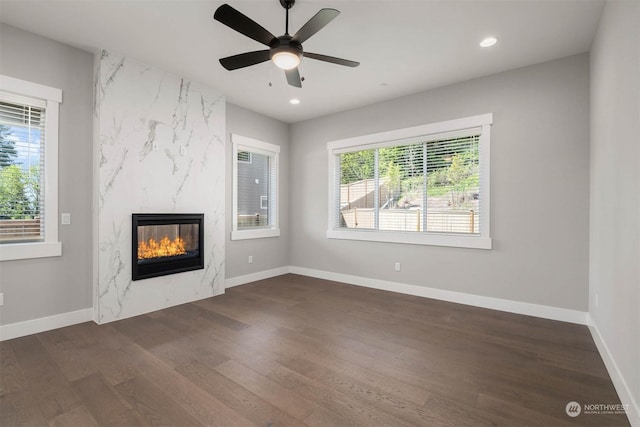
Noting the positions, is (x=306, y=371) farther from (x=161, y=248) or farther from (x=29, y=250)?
(x=29, y=250)

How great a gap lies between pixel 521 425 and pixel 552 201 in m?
2.71

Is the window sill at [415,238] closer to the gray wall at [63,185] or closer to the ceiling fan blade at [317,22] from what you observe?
the ceiling fan blade at [317,22]

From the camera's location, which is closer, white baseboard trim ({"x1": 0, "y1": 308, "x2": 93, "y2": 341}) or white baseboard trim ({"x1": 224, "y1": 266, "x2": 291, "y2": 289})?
white baseboard trim ({"x1": 0, "y1": 308, "x2": 93, "y2": 341})

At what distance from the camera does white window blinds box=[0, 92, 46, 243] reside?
9.82 feet

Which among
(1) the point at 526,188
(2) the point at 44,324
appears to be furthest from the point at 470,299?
(2) the point at 44,324

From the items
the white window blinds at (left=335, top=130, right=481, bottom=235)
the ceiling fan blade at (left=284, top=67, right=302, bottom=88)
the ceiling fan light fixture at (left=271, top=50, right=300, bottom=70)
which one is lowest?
the white window blinds at (left=335, top=130, right=481, bottom=235)

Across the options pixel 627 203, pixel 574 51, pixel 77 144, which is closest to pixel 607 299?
pixel 627 203

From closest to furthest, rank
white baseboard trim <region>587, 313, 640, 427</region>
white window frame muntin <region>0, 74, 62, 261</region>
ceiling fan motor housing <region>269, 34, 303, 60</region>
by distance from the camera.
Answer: white baseboard trim <region>587, 313, 640, 427</region>
ceiling fan motor housing <region>269, 34, 303, 60</region>
white window frame muntin <region>0, 74, 62, 261</region>

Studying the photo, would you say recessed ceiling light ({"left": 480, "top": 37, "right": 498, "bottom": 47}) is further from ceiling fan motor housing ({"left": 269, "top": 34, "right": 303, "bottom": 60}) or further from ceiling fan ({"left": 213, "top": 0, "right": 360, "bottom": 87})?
ceiling fan motor housing ({"left": 269, "top": 34, "right": 303, "bottom": 60})

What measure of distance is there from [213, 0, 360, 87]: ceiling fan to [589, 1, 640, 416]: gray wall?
1.94 metres

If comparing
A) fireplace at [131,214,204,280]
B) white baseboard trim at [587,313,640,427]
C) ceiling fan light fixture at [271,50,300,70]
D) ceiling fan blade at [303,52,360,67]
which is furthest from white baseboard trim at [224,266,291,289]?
white baseboard trim at [587,313,640,427]

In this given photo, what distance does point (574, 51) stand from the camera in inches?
131

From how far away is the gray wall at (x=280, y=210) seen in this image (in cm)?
504

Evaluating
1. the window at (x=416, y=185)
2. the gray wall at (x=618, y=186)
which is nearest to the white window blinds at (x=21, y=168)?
the window at (x=416, y=185)
